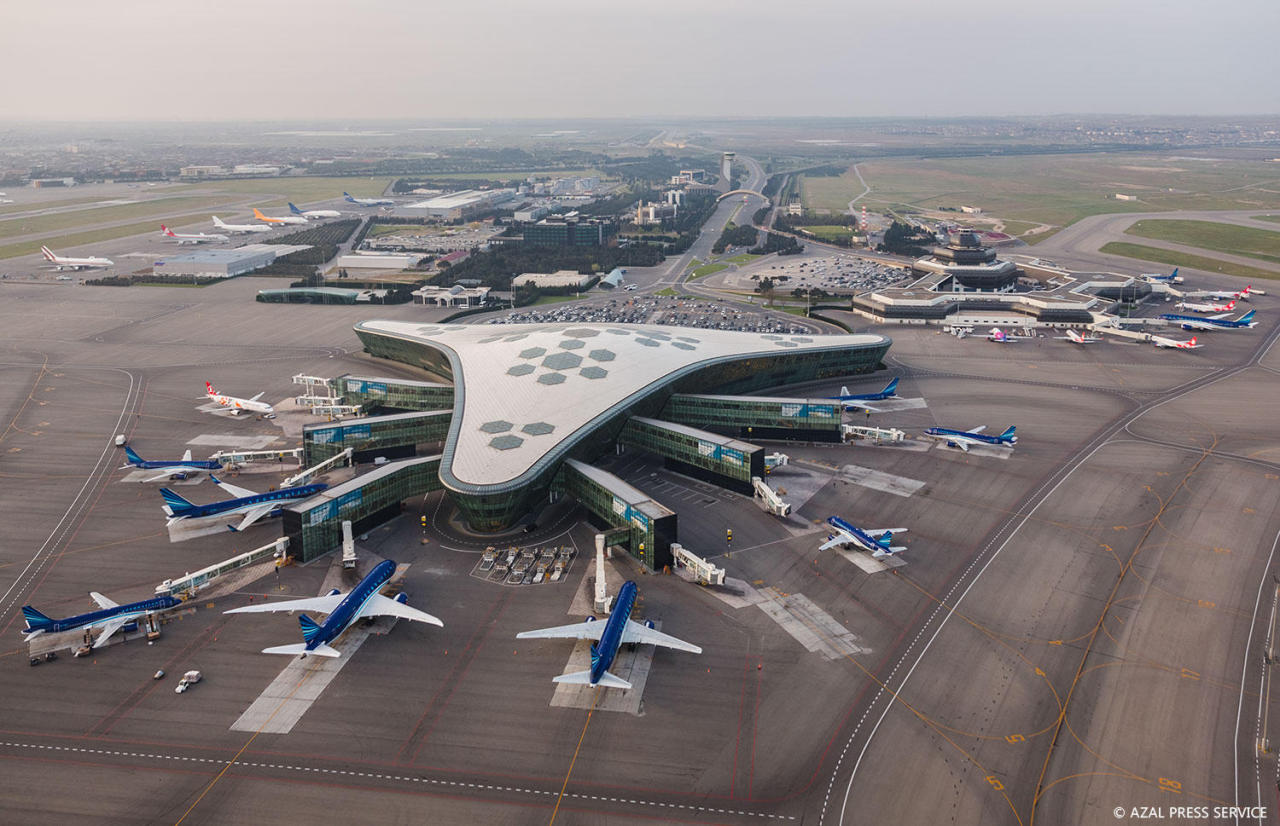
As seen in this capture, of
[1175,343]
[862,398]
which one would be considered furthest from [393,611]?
[1175,343]

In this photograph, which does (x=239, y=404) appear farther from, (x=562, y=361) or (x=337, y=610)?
(x=337, y=610)

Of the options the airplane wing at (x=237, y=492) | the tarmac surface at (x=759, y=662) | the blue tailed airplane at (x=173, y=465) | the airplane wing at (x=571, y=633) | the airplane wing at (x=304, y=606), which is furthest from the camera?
the blue tailed airplane at (x=173, y=465)

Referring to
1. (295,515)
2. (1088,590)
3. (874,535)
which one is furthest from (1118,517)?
(295,515)

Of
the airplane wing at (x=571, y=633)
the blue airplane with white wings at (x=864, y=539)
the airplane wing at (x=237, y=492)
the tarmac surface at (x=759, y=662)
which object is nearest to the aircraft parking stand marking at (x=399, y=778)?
the tarmac surface at (x=759, y=662)

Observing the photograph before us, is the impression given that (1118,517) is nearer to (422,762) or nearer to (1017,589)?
(1017,589)

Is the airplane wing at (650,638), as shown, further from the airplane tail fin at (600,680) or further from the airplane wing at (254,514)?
the airplane wing at (254,514)

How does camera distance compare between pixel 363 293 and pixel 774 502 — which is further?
pixel 363 293
